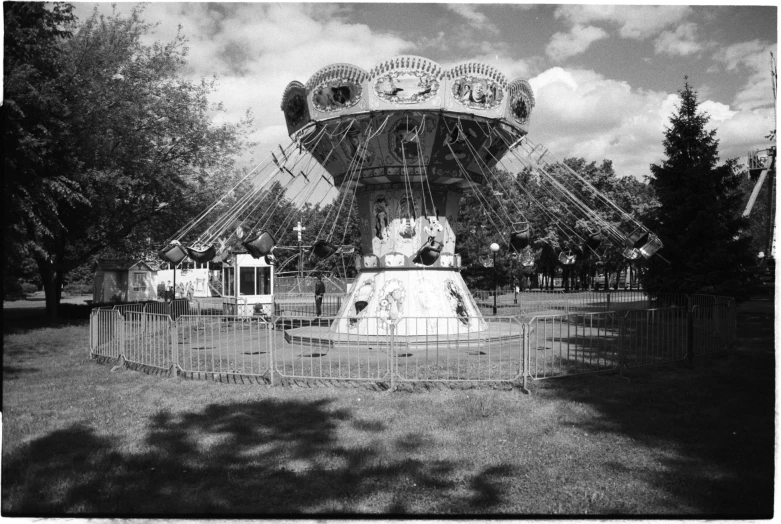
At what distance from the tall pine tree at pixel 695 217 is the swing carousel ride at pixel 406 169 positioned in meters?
8.99

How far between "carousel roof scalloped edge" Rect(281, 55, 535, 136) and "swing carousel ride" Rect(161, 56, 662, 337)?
0.02 meters

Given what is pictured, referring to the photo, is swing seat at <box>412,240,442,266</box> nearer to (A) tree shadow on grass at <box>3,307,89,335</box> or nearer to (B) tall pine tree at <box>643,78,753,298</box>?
(A) tree shadow on grass at <box>3,307,89,335</box>

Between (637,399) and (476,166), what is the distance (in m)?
7.11

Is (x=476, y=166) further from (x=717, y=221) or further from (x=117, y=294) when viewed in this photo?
(x=117, y=294)

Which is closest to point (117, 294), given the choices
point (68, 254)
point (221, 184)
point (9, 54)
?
point (68, 254)

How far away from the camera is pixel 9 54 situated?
11555mm

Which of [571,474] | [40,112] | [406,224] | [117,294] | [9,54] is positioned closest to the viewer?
[571,474]

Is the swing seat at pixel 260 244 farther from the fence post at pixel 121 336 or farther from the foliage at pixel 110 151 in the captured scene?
the foliage at pixel 110 151

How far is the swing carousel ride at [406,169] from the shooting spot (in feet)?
35.4

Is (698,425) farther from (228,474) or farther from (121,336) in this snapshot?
(121,336)

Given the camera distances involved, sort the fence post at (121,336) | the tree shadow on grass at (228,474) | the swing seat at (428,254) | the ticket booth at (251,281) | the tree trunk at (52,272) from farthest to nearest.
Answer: the ticket booth at (251,281) → the tree trunk at (52,272) → the swing seat at (428,254) → the fence post at (121,336) → the tree shadow on grass at (228,474)

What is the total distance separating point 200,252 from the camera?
34.3ft

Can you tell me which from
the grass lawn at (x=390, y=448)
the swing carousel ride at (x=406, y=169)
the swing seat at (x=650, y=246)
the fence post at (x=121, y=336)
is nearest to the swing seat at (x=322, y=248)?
the swing carousel ride at (x=406, y=169)

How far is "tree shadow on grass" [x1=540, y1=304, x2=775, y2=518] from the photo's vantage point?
4406 mm
